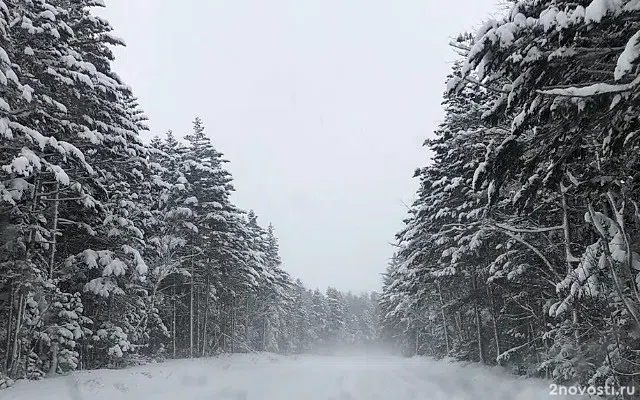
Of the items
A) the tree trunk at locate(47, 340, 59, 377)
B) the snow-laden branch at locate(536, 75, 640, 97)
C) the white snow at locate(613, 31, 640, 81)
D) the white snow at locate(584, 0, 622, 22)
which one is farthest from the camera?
the tree trunk at locate(47, 340, 59, 377)

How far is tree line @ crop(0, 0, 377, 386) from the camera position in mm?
11555

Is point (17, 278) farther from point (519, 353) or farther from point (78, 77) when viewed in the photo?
point (519, 353)

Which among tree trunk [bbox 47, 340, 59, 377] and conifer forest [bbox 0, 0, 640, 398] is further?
tree trunk [bbox 47, 340, 59, 377]

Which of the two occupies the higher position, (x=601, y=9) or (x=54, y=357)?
(x=601, y=9)

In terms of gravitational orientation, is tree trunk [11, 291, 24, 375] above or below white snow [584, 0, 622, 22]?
below

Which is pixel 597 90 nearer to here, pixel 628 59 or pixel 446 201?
pixel 628 59

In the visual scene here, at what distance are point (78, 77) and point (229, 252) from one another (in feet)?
60.1

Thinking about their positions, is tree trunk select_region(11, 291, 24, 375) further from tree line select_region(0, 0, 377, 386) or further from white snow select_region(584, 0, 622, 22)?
white snow select_region(584, 0, 622, 22)

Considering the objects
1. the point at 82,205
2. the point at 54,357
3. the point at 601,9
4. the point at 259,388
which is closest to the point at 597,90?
the point at 601,9

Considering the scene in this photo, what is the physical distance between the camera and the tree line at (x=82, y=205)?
11555 millimetres

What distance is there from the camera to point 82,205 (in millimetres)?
16078

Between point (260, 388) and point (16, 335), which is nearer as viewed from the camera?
point (16, 335)

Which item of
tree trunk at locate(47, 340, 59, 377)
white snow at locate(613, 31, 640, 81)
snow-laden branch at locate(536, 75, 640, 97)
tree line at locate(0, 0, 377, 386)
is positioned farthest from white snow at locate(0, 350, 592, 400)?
white snow at locate(613, 31, 640, 81)

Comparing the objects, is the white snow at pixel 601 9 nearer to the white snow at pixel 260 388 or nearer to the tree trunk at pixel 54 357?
the white snow at pixel 260 388
